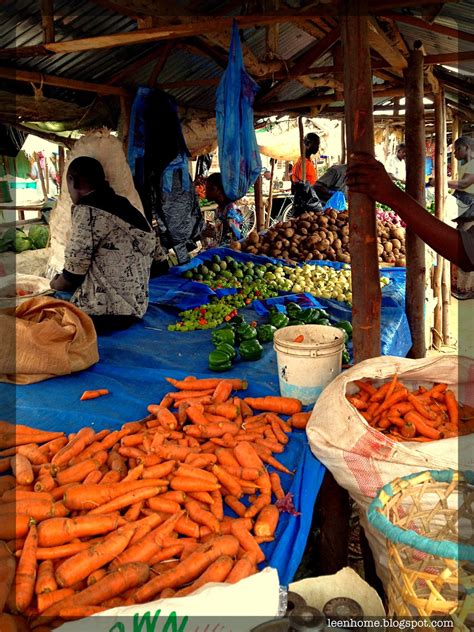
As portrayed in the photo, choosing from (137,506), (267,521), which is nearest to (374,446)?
(267,521)

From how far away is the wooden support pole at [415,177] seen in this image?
5207 millimetres

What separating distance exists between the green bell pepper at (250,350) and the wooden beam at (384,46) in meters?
2.50

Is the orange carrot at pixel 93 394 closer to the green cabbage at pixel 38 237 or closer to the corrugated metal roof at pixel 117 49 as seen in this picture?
the corrugated metal roof at pixel 117 49

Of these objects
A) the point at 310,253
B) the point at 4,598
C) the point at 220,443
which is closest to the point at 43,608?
the point at 4,598

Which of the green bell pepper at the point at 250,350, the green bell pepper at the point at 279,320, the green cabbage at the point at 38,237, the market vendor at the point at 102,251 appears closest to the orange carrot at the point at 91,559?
the green bell pepper at the point at 250,350

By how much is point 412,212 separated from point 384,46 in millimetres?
2738

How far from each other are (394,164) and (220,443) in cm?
1736

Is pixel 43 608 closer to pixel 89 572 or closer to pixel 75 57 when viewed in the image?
pixel 89 572

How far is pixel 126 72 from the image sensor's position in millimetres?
5910

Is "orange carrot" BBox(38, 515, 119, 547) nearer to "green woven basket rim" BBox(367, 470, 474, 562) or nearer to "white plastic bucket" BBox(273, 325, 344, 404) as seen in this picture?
"green woven basket rim" BBox(367, 470, 474, 562)

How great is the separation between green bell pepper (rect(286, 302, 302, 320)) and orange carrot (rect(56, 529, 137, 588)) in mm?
3192

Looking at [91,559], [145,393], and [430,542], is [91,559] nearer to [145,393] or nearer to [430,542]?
[430,542]

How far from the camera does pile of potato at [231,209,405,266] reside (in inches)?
306

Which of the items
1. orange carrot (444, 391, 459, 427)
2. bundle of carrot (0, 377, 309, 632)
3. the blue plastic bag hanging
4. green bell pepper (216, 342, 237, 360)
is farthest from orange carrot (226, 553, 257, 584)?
the blue plastic bag hanging
